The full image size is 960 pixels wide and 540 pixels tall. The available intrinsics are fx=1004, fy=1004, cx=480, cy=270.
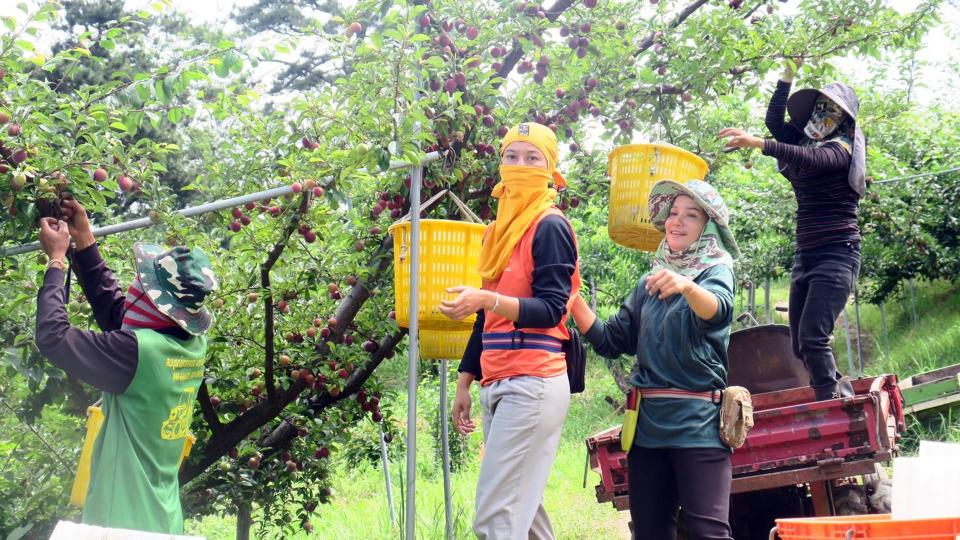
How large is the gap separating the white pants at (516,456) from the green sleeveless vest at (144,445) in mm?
978

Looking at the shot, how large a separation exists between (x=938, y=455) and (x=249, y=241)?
312 centimetres

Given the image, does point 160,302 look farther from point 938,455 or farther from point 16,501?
point 938,455

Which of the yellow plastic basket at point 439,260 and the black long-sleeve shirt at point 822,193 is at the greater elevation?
the black long-sleeve shirt at point 822,193

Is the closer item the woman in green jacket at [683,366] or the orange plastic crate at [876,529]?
the orange plastic crate at [876,529]

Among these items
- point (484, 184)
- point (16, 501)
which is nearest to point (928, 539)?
point (484, 184)

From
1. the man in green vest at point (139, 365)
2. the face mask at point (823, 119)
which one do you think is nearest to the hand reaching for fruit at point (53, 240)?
the man in green vest at point (139, 365)

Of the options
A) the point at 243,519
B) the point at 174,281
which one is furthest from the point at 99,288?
the point at 243,519

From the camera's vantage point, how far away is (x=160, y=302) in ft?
10.0

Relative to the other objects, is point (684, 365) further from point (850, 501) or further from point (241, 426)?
point (241, 426)

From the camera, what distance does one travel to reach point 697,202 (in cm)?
334

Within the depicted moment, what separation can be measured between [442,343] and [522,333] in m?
0.84

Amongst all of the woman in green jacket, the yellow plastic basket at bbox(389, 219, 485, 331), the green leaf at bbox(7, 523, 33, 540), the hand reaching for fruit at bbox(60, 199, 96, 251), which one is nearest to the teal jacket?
the woman in green jacket

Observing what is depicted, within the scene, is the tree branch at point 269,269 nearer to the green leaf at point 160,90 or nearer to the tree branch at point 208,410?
the tree branch at point 208,410

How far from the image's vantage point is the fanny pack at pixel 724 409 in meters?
3.11
